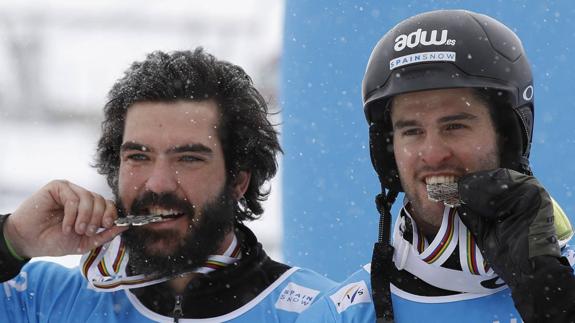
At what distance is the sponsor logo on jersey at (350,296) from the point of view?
10.5ft

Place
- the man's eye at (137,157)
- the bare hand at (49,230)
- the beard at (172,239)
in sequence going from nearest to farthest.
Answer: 1. the bare hand at (49,230)
2. the beard at (172,239)
3. the man's eye at (137,157)

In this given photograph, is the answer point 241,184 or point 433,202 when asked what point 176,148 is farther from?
point 433,202

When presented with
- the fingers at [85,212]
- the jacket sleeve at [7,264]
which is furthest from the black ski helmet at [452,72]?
the jacket sleeve at [7,264]

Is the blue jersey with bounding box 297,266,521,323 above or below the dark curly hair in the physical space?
below

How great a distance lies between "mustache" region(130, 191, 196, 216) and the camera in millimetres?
3584

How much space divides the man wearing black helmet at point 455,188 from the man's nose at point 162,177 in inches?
29.2

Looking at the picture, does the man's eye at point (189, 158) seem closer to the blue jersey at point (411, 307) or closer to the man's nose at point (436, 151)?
the blue jersey at point (411, 307)

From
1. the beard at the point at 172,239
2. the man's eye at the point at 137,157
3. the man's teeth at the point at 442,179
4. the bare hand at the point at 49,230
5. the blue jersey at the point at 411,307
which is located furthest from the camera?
the man's eye at the point at 137,157

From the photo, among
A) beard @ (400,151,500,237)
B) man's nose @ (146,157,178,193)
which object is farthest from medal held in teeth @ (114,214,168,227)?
beard @ (400,151,500,237)

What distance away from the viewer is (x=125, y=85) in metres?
4.12

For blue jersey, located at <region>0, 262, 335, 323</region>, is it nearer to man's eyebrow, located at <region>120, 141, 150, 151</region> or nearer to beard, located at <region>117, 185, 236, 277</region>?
beard, located at <region>117, 185, 236, 277</region>

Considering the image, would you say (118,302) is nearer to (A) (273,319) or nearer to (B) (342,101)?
(A) (273,319)

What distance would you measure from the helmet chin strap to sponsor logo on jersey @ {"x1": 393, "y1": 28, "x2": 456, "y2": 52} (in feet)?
1.87

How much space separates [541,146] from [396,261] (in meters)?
1.37
